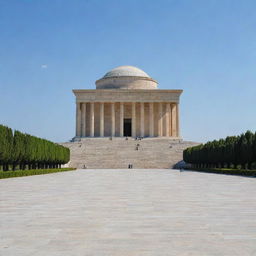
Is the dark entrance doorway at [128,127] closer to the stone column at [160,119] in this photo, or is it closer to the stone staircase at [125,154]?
the stone column at [160,119]

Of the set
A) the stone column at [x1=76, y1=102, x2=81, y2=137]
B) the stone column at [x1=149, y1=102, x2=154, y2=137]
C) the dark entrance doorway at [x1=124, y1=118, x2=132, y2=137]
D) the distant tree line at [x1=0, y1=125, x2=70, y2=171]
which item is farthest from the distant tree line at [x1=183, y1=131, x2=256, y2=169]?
the stone column at [x1=76, y1=102, x2=81, y2=137]

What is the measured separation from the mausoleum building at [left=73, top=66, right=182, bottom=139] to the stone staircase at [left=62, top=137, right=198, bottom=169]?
11.1 metres

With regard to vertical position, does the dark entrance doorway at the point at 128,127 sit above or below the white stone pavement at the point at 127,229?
above

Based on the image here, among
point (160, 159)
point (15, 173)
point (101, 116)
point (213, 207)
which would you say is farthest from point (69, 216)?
point (101, 116)

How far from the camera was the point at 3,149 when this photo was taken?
1035 inches

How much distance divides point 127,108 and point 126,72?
7.85 meters

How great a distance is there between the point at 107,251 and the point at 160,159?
148 feet

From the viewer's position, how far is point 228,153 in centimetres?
3494

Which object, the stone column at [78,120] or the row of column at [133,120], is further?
the stone column at [78,120]

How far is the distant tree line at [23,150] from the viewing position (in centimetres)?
2700

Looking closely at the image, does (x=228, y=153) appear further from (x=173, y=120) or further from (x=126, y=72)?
(x=126, y=72)

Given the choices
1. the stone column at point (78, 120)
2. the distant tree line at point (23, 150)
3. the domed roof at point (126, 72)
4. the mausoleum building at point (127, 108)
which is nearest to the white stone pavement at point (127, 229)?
the distant tree line at point (23, 150)

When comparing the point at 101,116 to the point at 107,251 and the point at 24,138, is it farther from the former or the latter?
the point at 107,251

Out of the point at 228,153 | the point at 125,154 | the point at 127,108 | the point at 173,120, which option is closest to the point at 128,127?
the point at 127,108
